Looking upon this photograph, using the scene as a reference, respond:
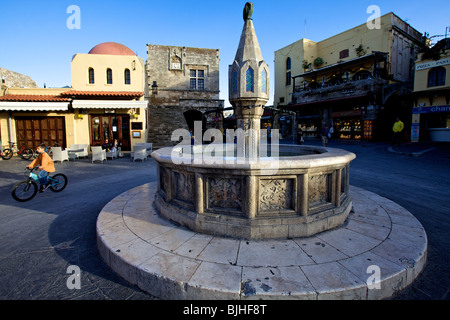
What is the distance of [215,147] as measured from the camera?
6820mm

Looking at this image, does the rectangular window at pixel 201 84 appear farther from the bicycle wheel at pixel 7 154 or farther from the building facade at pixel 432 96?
the building facade at pixel 432 96

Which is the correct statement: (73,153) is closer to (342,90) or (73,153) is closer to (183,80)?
(183,80)

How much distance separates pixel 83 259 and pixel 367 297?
11.1 feet

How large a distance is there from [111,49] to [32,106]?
8.27 m

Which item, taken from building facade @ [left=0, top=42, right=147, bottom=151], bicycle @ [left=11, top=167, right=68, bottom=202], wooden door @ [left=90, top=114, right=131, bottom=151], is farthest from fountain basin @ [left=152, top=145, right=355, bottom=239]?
wooden door @ [left=90, top=114, right=131, bottom=151]

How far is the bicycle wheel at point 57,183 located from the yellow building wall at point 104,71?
12052 millimetres

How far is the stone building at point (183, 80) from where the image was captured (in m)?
23.5

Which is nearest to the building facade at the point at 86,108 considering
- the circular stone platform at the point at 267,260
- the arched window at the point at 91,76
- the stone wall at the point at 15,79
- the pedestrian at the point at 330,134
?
the arched window at the point at 91,76

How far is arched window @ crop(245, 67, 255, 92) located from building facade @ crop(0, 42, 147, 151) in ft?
39.4

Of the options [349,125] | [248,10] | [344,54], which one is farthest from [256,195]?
[344,54]

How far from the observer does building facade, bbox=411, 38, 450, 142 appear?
16172mm

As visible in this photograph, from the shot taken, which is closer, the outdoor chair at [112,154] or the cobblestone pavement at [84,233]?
the cobblestone pavement at [84,233]

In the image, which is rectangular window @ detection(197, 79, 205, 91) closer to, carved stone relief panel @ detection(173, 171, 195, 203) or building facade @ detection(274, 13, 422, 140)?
building facade @ detection(274, 13, 422, 140)
